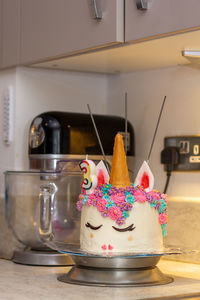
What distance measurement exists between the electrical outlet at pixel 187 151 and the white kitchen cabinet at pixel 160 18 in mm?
397

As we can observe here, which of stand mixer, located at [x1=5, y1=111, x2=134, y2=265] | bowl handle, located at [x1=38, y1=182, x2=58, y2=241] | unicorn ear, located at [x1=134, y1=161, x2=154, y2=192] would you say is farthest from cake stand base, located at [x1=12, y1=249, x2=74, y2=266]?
unicorn ear, located at [x1=134, y1=161, x2=154, y2=192]

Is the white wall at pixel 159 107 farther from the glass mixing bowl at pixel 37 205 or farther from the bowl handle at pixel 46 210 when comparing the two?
the bowl handle at pixel 46 210

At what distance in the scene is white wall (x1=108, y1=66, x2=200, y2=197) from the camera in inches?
65.2

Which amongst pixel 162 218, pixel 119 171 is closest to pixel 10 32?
pixel 119 171

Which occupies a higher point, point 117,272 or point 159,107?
point 159,107

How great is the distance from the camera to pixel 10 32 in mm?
1715

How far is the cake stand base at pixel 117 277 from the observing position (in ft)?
4.16

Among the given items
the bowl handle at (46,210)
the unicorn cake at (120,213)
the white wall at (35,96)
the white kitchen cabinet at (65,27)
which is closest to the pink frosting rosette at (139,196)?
the unicorn cake at (120,213)

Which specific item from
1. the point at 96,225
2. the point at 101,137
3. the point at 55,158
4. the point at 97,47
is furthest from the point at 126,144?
the point at 96,225

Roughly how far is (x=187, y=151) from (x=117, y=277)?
0.51 metres

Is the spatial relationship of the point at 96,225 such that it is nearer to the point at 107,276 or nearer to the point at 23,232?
the point at 107,276

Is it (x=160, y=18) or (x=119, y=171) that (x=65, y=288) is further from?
(x=160, y=18)

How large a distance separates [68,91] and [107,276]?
0.71 m

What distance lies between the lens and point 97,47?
1.45 m
